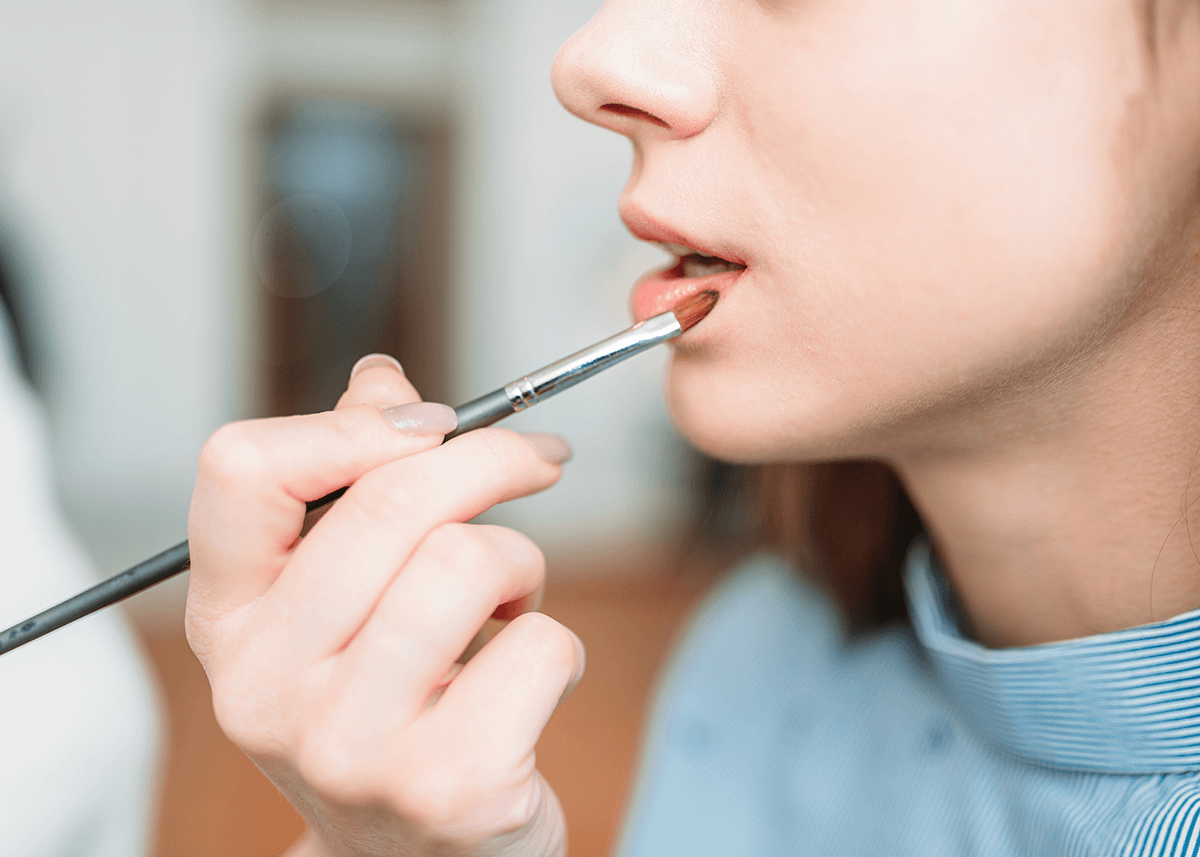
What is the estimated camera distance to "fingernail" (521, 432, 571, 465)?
44cm

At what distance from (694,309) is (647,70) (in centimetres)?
13

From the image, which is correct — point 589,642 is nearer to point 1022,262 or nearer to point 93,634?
point 93,634

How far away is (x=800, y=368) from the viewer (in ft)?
1.50

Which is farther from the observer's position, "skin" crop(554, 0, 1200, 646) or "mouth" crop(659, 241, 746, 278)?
"mouth" crop(659, 241, 746, 278)

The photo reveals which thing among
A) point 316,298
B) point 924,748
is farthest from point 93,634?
point 316,298

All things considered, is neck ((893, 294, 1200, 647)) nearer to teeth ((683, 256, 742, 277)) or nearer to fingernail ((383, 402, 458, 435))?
teeth ((683, 256, 742, 277))

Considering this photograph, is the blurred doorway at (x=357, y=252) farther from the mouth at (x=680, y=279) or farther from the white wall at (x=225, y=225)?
the mouth at (x=680, y=279)

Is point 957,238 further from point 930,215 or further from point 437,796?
point 437,796

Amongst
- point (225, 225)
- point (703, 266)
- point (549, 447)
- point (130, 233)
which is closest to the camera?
point (549, 447)

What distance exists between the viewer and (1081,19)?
0.38 meters

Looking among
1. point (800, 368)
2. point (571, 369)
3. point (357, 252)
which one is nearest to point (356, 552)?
point (571, 369)

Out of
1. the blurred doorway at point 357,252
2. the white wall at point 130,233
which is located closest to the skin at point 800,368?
the white wall at point 130,233

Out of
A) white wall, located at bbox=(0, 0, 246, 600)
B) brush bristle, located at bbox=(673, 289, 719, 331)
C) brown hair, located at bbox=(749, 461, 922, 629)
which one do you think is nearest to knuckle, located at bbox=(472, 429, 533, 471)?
brush bristle, located at bbox=(673, 289, 719, 331)

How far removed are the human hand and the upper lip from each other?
17cm
